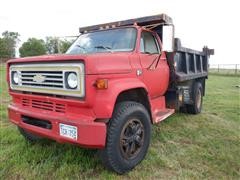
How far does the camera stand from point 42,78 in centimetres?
359

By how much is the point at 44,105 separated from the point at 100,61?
1031 millimetres

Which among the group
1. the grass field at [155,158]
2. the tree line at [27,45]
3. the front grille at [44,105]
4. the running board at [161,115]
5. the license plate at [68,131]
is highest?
the tree line at [27,45]

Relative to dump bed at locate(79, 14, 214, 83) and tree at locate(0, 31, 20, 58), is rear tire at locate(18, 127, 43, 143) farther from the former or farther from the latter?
tree at locate(0, 31, 20, 58)

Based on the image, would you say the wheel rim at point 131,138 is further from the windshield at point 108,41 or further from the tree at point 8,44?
the tree at point 8,44

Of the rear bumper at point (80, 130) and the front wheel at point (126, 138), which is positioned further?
the front wheel at point (126, 138)

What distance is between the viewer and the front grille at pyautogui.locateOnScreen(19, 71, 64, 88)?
3386mm

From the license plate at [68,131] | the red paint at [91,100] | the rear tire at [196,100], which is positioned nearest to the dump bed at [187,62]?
the rear tire at [196,100]

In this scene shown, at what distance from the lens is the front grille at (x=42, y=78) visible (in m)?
3.39

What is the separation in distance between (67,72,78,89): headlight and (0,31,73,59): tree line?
2.87m

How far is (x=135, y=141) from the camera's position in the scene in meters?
3.85

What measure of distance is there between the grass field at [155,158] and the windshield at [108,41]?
1.69 m

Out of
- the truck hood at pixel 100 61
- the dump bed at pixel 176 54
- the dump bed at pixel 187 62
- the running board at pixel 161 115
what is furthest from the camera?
the dump bed at pixel 187 62

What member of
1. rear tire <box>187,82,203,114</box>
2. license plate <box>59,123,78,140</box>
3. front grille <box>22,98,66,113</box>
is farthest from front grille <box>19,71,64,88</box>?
rear tire <box>187,82,203,114</box>

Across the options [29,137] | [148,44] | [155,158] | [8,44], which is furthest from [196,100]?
[8,44]
